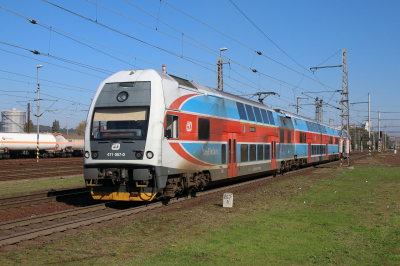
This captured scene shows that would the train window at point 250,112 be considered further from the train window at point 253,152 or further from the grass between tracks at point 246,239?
the grass between tracks at point 246,239

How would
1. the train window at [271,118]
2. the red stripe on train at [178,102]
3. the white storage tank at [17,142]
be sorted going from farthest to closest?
the white storage tank at [17,142] → the train window at [271,118] → the red stripe on train at [178,102]

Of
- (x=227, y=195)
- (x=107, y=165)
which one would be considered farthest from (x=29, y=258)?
(x=227, y=195)

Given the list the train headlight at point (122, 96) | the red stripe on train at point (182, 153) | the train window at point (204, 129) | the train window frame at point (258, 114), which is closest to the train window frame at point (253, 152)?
the train window frame at point (258, 114)

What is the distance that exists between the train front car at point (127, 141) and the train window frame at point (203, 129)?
262 centimetres

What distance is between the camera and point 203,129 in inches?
570

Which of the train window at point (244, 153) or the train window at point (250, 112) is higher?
the train window at point (250, 112)

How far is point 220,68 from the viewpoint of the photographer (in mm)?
28156

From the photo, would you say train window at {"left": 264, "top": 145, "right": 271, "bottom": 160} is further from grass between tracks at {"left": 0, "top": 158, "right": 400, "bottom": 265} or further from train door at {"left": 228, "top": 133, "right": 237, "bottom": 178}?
grass between tracks at {"left": 0, "top": 158, "right": 400, "bottom": 265}

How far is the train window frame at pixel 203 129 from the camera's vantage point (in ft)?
46.5

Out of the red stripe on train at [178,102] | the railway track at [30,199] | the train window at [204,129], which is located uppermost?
the red stripe on train at [178,102]

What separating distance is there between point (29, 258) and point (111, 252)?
152 cm

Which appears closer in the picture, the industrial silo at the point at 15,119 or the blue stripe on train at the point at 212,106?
the blue stripe on train at the point at 212,106

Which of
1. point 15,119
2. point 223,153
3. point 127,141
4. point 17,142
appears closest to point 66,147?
point 17,142

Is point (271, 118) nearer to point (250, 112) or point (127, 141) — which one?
point (250, 112)
